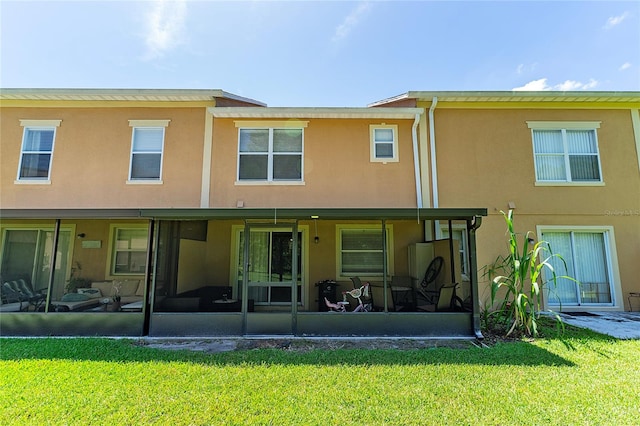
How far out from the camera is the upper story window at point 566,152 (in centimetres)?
901

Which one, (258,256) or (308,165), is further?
(308,165)

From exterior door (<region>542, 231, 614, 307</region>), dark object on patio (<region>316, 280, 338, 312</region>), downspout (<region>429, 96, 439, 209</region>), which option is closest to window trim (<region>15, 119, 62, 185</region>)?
dark object on patio (<region>316, 280, 338, 312</region>)

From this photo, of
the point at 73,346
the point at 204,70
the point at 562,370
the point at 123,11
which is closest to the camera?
the point at 562,370

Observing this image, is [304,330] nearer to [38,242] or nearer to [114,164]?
[114,164]

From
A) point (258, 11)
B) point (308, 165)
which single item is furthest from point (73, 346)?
point (258, 11)

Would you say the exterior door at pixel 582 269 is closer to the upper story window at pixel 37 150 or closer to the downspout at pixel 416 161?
the downspout at pixel 416 161

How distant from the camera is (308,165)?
912 centimetres

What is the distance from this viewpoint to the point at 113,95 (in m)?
8.96

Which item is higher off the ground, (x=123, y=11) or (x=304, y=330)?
(x=123, y=11)

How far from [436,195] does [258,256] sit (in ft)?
17.2

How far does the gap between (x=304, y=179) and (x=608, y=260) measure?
8.71 m

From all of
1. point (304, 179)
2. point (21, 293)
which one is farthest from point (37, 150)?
point (304, 179)

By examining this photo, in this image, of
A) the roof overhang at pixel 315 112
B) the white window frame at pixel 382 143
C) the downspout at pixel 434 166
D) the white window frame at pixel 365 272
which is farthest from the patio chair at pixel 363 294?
the roof overhang at pixel 315 112

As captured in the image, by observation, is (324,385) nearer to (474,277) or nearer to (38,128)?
(474,277)
